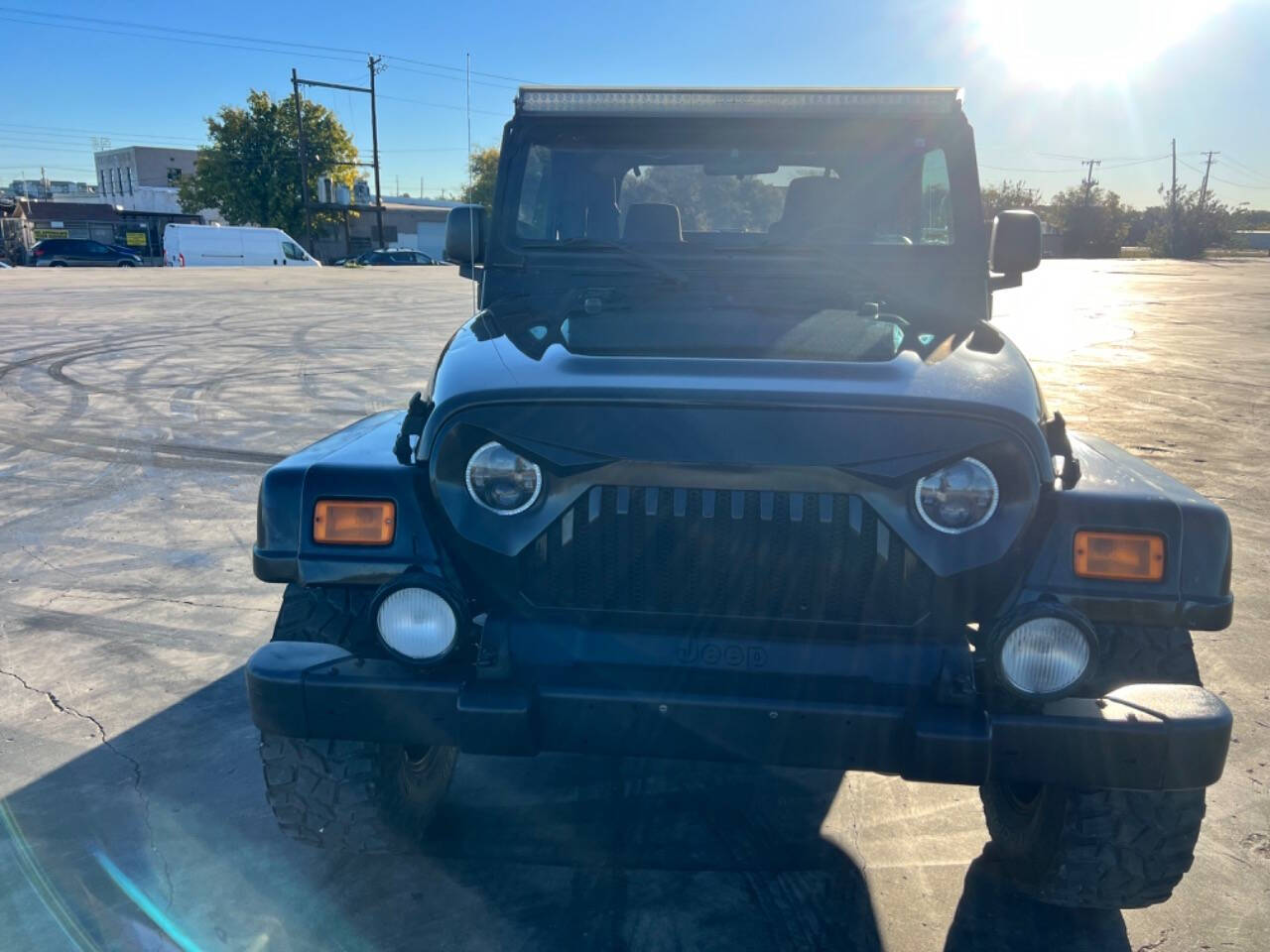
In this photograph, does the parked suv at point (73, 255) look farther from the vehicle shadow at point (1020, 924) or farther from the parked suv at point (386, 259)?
the vehicle shadow at point (1020, 924)

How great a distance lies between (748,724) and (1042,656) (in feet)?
2.07

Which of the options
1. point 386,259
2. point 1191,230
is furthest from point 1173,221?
point 386,259

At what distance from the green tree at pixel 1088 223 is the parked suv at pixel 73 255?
52.8 metres

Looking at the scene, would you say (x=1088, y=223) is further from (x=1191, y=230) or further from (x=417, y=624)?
(x=417, y=624)

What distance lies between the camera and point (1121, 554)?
2.29m

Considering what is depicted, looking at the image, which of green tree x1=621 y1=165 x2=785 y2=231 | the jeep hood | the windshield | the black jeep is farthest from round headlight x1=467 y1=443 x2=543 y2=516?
green tree x1=621 y1=165 x2=785 y2=231

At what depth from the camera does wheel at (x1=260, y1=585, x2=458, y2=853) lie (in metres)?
2.57

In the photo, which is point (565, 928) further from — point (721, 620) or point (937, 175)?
point (937, 175)

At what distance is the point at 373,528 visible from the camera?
2434mm

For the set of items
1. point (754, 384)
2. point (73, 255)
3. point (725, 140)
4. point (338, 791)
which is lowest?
point (73, 255)

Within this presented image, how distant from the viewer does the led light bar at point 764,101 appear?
141 inches

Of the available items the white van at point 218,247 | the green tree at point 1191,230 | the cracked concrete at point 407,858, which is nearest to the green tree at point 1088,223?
the green tree at point 1191,230

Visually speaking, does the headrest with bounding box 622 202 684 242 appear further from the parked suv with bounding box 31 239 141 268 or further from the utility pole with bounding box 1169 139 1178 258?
the utility pole with bounding box 1169 139 1178 258

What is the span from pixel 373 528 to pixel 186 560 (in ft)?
10.3
